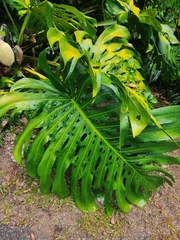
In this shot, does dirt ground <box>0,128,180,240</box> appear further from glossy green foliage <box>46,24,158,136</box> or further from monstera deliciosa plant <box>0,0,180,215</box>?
glossy green foliage <box>46,24,158,136</box>

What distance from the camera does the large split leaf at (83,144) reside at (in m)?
1.44

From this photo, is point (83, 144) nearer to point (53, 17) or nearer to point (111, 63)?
point (111, 63)

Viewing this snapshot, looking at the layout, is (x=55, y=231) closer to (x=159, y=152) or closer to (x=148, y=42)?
(x=159, y=152)

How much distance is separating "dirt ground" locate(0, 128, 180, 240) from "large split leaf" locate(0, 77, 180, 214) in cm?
7

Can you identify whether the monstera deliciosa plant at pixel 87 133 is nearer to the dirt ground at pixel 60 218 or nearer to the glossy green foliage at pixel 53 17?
the dirt ground at pixel 60 218

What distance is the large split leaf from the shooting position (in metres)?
1.44

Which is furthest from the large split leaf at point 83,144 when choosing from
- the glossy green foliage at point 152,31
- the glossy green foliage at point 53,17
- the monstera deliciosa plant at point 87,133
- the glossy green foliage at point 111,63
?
the glossy green foliage at point 152,31

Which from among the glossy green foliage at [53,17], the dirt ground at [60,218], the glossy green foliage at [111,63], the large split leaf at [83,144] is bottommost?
the dirt ground at [60,218]

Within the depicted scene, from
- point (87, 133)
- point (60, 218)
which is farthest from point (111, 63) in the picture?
point (60, 218)

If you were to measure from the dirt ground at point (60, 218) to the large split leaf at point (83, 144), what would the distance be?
7 centimetres

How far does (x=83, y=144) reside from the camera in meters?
1.48

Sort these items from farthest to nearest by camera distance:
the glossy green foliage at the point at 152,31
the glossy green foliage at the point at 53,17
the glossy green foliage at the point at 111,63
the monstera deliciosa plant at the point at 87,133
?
the glossy green foliage at the point at 152,31
the glossy green foliage at the point at 53,17
the monstera deliciosa plant at the point at 87,133
the glossy green foliage at the point at 111,63

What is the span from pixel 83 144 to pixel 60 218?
404 mm

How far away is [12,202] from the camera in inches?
60.9
